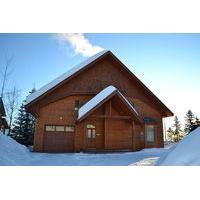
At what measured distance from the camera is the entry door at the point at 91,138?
18656 mm

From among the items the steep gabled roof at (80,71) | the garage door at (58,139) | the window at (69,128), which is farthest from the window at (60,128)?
the steep gabled roof at (80,71)

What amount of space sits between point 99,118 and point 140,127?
4633mm

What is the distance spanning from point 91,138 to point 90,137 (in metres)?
0.12

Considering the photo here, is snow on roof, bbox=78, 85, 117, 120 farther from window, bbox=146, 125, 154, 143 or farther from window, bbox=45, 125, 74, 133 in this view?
window, bbox=146, 125, 154, 143

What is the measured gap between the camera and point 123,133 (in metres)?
20.0

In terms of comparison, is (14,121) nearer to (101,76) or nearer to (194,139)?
(101,76)

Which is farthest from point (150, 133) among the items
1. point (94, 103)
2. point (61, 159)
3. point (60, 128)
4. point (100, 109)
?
point (61, 159)

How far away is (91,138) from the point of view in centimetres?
1889

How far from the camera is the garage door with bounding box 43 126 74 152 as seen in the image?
1781 cm

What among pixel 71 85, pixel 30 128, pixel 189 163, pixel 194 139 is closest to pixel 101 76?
pixel 71 85

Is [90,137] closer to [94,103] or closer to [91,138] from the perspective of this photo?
[91,138]

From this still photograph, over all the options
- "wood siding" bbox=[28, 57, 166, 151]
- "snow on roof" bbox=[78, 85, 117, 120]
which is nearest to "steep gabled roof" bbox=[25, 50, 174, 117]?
"wood siding" bbox=[28, 57, 166, 151]

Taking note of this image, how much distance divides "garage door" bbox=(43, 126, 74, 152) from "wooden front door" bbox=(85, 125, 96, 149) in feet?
4.31

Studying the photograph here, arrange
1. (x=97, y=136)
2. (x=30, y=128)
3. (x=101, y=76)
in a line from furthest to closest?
(x=30, y=128), (x=101, y=76), (x=97, y=136)
